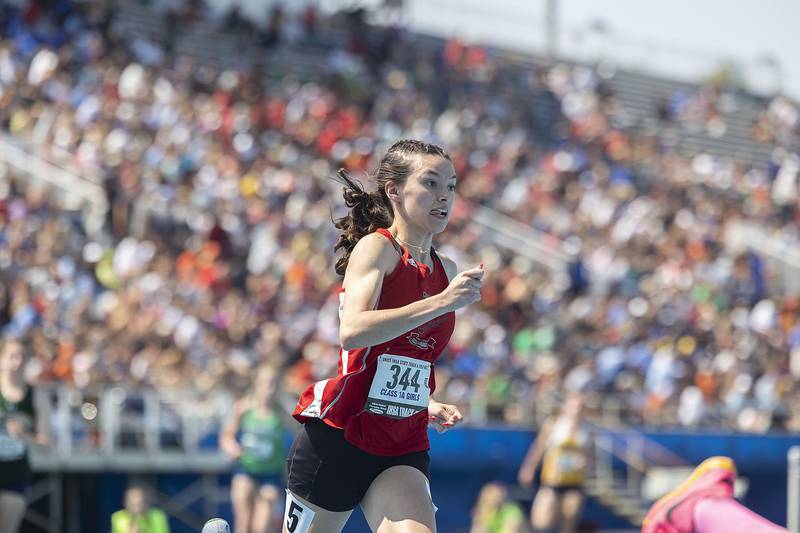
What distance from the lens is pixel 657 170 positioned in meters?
25.1

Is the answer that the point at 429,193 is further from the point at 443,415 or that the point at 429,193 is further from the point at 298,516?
the point at 298,516

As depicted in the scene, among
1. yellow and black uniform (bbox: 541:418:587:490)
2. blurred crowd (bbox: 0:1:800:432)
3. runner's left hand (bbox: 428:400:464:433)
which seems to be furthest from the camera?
blurred crowd (bbox: 0:1:800:432)

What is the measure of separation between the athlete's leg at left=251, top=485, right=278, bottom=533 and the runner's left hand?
586 cm

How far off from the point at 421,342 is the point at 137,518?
6.49 metres

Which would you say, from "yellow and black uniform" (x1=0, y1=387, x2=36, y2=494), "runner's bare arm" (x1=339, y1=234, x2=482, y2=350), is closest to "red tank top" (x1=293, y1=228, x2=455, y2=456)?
"runner's bare arm" (x1=339, y1=234, x2=482, y2=350)

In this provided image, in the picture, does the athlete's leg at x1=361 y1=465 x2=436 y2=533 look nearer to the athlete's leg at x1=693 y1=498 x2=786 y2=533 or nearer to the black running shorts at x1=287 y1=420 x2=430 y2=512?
the black running shorts at x1=287 y1=420 x2=430 y2=512

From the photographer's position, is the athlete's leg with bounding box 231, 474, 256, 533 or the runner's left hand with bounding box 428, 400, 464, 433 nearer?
the runner's left hand with bounding box 428, 400, 464, 433

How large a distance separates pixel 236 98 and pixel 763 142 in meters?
15.4

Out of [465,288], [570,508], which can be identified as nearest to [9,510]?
[465,288]

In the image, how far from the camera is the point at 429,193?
17.2 feet

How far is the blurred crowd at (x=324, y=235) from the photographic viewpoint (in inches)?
563

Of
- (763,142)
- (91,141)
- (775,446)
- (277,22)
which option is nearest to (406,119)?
(277,22)

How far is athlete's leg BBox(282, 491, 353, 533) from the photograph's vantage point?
208 inches

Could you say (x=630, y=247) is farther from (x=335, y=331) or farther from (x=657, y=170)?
(x=335, y=331)
